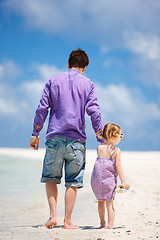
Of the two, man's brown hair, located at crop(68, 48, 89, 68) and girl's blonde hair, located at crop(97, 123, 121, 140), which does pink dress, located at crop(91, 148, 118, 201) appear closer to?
girl's blonde hair, located at crop(97, 123, 121, 140)

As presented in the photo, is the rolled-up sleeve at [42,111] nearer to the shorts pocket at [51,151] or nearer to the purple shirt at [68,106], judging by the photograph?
the purple shirt at [68,106]

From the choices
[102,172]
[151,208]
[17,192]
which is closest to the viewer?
[102,172]

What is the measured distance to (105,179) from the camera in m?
3.65

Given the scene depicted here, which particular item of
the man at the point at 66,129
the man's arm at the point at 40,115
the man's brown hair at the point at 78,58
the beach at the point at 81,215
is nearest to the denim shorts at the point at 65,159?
the man at the point at 66,129

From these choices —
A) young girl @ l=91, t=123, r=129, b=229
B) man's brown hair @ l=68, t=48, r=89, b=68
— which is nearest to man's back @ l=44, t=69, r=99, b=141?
man's brown hair @ l=68, t=48, r=89, b=68

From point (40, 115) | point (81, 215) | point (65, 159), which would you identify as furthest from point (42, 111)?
point (81, 215)

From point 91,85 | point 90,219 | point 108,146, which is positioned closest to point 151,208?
point 90,219

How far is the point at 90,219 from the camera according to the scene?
486 centimetres

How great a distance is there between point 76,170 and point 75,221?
4.28 feet

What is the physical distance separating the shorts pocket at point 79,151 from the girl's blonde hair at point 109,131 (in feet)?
0.79

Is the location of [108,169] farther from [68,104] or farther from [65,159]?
[68,104]

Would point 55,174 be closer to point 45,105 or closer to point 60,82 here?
point 45,105

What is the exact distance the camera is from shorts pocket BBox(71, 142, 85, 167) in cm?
371

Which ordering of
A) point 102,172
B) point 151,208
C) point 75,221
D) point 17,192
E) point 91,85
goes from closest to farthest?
1. point 102,172
2. point 91,85
3. point 75,221
4. point 151,208
5. point 17,192
